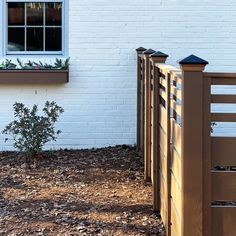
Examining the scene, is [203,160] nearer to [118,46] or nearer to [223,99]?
[223,99]

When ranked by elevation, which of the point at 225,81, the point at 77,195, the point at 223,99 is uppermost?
the point at 225,81

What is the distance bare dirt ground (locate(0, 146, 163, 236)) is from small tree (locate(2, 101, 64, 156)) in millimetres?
220

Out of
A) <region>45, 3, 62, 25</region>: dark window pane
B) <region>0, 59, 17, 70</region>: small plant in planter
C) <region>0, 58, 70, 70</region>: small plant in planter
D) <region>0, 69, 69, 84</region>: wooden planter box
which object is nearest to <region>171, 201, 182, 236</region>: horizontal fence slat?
<region>0, 69, 69, 84</region>: wooden planter box

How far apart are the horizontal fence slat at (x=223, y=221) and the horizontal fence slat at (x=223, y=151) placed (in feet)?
0.90

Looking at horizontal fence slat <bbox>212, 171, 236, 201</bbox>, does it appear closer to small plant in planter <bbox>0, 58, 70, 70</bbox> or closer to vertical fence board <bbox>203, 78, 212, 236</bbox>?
vertical fence board <bbox>203, 78, 212, 236</bbox>

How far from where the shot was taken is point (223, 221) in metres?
3.55

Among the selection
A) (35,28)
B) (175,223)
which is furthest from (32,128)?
(175,223)

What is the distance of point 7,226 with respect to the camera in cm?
512

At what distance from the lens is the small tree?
25.4ft

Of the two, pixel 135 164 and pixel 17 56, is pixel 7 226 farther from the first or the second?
Answer: pixel 17 56

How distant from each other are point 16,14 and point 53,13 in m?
0.54

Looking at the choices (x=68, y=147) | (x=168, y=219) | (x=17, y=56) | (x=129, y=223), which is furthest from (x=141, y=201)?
(x=17, y=56)

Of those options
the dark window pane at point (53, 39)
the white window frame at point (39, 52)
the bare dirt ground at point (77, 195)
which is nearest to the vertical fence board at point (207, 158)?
the bare dirt ground at point (77, 195)

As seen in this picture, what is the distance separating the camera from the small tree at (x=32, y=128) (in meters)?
7.75
